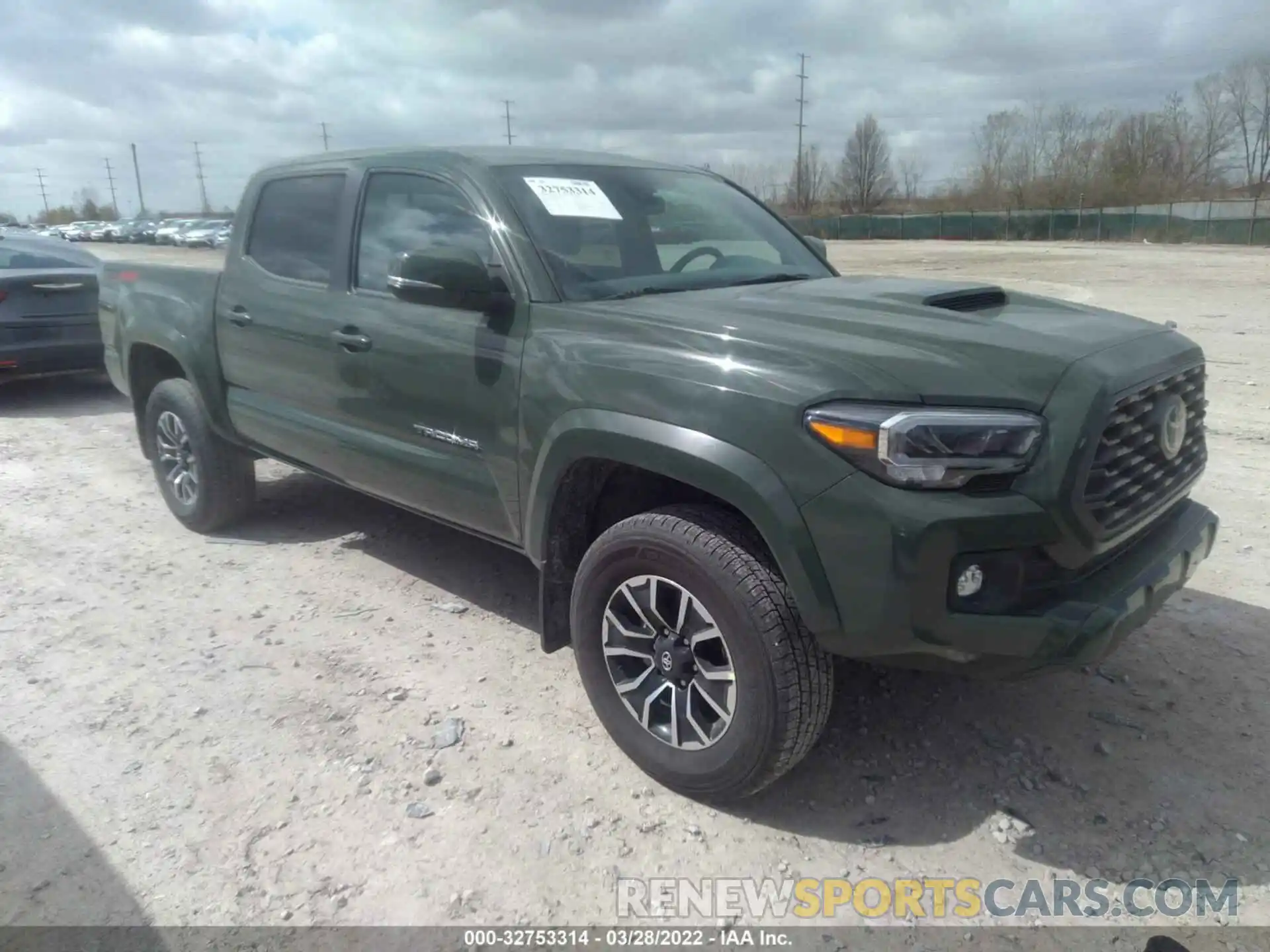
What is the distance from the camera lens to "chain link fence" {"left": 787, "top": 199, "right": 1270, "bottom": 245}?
42.2 meters

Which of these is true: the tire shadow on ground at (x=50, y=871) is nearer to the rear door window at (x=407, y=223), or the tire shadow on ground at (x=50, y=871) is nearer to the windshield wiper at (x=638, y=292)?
the rear door window at (x=407, y=223)

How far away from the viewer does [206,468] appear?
5.08m

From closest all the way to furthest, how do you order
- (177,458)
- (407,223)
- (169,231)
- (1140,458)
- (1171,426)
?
(1140,458)
(1171,426)
(407,223)
(177,458)
(169,231)

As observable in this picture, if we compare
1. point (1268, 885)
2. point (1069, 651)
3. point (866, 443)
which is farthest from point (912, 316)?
point (1268, 885)

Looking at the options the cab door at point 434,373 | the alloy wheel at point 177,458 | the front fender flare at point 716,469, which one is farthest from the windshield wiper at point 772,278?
the alloy wheel at point 177,458

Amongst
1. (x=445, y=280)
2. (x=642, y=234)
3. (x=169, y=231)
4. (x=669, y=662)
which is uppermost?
(x=642, y=234)

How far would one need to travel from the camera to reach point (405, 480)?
3.81 m

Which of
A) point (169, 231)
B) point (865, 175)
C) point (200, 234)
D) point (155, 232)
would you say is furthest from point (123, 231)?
point (865, 175)

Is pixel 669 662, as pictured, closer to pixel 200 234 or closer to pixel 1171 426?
pixel 1171 426

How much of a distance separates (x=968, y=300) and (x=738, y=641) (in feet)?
4.69

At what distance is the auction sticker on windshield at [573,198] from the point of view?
3518 millimetres

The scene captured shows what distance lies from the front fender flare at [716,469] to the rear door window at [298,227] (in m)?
1.75

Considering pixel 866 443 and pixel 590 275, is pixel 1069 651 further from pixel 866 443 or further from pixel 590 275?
pixel 590 275

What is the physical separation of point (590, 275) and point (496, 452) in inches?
27.7
